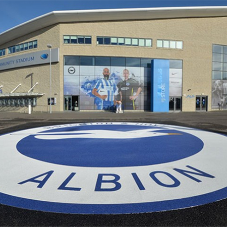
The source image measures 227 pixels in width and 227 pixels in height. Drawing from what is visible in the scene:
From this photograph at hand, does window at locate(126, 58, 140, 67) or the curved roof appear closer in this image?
the curved roof

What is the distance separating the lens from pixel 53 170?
153 inches

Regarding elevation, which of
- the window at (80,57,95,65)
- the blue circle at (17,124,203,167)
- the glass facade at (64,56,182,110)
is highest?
the window at (80,57,95,65)

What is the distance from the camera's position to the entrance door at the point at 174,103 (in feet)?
94.3

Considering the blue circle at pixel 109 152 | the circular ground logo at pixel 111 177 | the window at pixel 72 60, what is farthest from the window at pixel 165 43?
the circular ground logo at pixel 111 177

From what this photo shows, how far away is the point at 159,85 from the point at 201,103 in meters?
9.11

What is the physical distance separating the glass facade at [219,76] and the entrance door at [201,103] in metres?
2.07

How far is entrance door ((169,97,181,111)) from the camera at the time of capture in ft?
94.3

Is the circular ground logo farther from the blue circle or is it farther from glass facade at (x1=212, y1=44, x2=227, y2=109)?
glass facade at (x1=212, y1=44, x2=227, y2=109)

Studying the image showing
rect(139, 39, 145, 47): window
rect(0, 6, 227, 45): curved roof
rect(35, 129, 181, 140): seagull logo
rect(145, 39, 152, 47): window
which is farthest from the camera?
rect(145, 39, 152, 47): window

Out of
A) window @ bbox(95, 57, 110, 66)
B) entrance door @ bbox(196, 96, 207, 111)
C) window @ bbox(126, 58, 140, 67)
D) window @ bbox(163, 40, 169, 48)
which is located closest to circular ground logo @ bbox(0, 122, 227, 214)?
window @ bbox(95, 57, 110, 66)

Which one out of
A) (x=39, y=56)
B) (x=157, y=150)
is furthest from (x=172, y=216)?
(x=39, y=56)

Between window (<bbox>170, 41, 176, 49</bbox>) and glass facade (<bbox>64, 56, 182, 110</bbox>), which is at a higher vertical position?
window (<bbox>170, 41, 176, 49</bbox>)

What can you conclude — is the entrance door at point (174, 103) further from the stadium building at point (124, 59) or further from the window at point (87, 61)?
the window at point (87, 61)

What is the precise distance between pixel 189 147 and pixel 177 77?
83.5 feet
